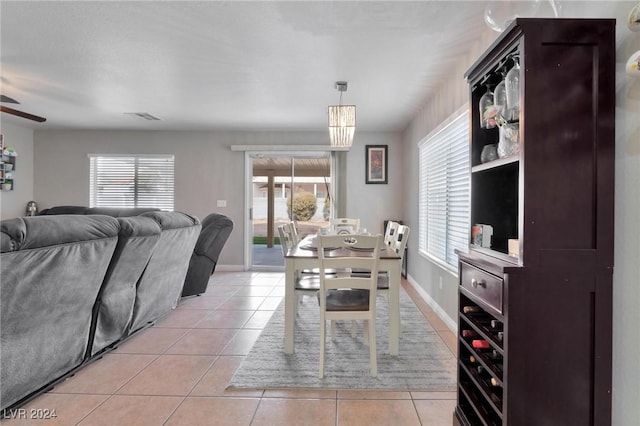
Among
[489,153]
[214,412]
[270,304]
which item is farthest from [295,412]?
[270,304]

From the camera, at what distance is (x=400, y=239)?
11.2 ft

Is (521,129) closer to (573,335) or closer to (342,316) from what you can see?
(573,335)

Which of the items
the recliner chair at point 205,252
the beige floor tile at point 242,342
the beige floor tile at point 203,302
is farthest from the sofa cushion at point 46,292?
the recliner chair at point 205,252

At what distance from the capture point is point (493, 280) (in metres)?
1.27

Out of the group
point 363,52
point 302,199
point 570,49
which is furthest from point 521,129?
point 302,199

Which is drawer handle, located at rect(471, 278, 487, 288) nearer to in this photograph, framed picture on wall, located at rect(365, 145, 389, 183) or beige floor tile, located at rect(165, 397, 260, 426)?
beige floor tile, located at rect(165, 397, 260, 426)

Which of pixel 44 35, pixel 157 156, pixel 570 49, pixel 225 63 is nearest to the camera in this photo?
pixel 570 49

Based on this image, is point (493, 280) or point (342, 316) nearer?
point (493, 280)

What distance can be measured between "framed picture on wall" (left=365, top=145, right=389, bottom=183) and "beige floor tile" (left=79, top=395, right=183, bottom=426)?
14.7 ft

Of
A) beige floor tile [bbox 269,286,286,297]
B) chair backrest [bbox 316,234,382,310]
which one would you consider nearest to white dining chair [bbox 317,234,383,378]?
chair backrest [bbox 316,234,382,310]

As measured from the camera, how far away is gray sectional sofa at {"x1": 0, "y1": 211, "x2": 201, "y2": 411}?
1.64m

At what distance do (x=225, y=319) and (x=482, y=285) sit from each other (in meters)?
2.66

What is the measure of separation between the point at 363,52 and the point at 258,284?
11.1ft

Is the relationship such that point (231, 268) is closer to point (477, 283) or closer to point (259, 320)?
point (259, 320)
